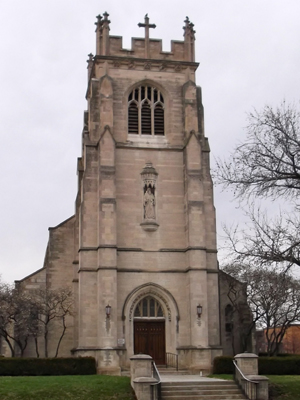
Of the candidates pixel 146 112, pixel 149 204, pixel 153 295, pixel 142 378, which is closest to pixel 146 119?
pixel 146 112

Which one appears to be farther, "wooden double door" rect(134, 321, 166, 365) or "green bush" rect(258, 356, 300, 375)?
"wooden double door" rect(134, 321, 166, 365)

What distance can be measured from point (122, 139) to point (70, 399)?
18.7 m

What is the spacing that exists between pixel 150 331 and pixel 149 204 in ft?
24.3

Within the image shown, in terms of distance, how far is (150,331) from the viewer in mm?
36188

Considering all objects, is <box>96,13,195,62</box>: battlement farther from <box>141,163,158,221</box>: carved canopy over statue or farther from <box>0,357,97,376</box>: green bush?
<box>0,357,97,376</box>: green bush

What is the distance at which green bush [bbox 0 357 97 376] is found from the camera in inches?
1198

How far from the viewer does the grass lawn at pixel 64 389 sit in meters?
23.9

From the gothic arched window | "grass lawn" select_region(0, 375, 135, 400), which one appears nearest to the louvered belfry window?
the gothic arched window

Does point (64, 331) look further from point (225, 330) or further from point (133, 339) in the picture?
point (225, 330)

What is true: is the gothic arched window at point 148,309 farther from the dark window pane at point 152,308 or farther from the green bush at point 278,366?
the green bush at point 278,366

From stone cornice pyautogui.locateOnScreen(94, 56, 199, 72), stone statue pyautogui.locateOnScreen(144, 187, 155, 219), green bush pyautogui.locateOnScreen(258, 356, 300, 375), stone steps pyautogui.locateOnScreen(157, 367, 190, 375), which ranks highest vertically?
stone cornice pyautogui.locateOnScreen(94, 56, 199, 72)

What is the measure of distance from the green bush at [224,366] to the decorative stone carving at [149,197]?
28.7 feet

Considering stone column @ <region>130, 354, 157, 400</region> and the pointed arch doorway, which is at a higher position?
the pointed arch doorway

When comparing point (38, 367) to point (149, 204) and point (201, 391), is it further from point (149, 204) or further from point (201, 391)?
point (149, 204)
